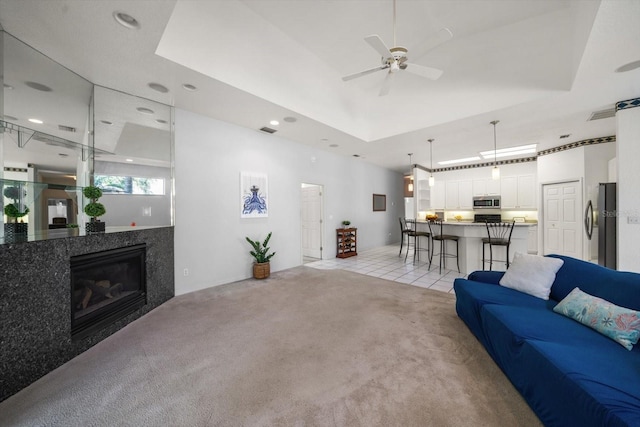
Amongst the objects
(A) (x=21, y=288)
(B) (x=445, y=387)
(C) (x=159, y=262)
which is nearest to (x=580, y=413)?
(B) (x=445, y=387)

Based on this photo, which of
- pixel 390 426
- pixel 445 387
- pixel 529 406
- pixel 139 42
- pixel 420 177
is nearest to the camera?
pixel 390 426

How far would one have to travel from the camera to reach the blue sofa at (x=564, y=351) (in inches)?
44.0

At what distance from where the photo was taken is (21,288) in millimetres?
1790

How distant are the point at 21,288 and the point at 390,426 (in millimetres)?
2770

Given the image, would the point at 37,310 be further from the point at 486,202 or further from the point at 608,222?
the point at 486,202

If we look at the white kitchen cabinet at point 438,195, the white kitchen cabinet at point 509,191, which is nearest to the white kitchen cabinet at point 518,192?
the white kitchen cabinet at point 509,191

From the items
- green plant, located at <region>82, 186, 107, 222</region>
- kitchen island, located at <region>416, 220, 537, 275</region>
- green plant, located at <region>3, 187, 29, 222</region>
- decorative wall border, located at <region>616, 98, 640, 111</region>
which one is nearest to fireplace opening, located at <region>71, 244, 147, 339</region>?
green plant, located at <region>82, 186, 107, 222</region>

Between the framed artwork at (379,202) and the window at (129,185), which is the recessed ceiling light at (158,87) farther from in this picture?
the framed artwork at (379,202)

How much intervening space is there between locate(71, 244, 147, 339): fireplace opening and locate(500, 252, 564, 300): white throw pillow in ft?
14.0

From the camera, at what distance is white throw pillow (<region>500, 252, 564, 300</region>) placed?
2.35 meters

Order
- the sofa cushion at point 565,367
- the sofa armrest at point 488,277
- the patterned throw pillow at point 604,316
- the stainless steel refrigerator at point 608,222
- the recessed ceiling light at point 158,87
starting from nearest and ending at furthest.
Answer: the sofa cushion at point 565,367 < the patterned throw pillow at point 604,316 < the sofa armrest at point 488,277 < the recessed ceiling light at point 158,87 < the stainless steel refrigerator at point 608,222

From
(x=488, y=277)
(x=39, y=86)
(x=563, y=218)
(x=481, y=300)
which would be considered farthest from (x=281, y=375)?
(x=563, y=218)

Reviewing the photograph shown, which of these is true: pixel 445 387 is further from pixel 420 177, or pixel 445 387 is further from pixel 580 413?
pixel 420 177

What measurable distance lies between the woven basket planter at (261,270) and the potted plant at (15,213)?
2891mm
